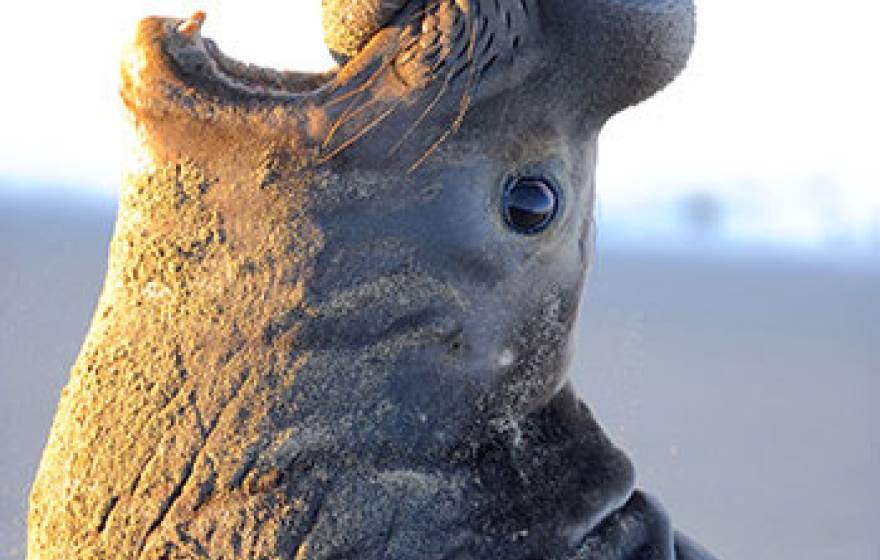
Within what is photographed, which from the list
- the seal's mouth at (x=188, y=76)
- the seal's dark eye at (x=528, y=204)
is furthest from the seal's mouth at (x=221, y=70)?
the seal's dark eye at (x=528, y=204)

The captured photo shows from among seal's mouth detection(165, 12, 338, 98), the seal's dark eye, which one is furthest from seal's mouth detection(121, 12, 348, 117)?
the seal's dark eye

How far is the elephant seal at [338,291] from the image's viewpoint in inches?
80.5

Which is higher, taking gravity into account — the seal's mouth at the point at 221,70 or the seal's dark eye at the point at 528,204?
the seal's mouth at the point at 221,70

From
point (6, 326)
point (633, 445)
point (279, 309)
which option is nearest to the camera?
point (279, 309)

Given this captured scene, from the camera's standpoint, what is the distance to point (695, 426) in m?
8.09

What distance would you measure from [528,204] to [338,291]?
27cm

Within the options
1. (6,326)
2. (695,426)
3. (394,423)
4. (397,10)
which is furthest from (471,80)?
(695,426)

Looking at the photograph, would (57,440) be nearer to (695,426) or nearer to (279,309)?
(279,309)

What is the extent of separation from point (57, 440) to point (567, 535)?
66 cm

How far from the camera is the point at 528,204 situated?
2133 millimetres

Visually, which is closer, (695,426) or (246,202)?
(246,202)

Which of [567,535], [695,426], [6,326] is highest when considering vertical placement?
[567,535]

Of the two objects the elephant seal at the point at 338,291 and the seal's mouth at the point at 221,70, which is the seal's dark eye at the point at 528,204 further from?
the seal's mouth at the point at 221,70

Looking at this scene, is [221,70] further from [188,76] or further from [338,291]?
[338,291]
